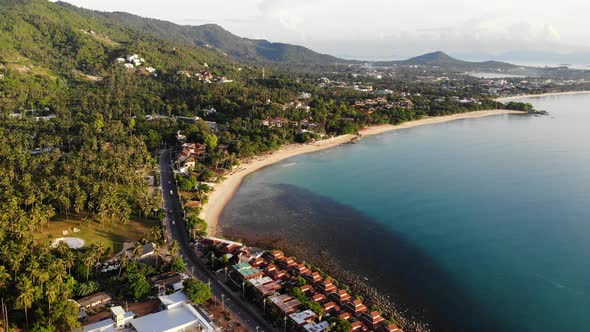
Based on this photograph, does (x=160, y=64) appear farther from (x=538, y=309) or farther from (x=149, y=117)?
(x=538, y=309)

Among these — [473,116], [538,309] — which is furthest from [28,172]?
[473,116]

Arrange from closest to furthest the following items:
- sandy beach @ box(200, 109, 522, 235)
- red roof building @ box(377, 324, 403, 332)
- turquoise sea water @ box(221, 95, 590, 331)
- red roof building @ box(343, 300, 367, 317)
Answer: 1. red roof building @ box(377, 324, 403, 332)
2. red roof building @ box(343, 300, 367, 317)
3. turquoise sea water @ box(221, 95, 590, 331)
4. sandy beach @ box(200, 109, 522, 235)

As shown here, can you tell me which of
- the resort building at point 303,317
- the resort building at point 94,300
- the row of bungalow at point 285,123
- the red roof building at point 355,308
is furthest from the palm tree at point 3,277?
the row of bungalow at point 285,123

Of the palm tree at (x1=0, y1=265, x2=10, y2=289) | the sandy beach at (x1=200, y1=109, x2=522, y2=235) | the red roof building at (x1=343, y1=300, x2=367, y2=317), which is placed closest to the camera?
the palm tree at (x1=0, y1=265, x2=10, y2=289)

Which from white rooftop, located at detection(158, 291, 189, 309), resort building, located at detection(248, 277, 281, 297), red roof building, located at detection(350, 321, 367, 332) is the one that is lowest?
red roof building, located at detection(350, 321, 367, 332)

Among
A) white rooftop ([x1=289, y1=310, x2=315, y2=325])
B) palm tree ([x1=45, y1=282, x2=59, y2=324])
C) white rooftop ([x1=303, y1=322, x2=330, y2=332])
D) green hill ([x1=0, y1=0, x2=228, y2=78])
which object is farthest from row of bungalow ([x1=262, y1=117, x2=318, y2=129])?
palm tree ([x1=45, y1=282, x2=59, y2=324])

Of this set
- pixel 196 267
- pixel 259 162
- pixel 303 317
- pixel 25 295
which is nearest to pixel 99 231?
pixel 196 267

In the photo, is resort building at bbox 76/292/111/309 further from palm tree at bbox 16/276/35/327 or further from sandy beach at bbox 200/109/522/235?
sandy beach at bbox 200/109/522/235
